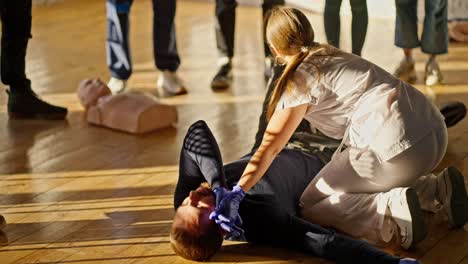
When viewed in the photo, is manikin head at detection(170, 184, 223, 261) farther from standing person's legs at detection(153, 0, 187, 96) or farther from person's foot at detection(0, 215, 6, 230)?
standing person's legs at detection(153, 0, 187, 96)

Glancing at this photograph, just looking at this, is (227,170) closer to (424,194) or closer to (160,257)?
(160,257)

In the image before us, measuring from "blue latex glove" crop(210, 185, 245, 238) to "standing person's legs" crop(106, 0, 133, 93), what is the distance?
1799 millimetres

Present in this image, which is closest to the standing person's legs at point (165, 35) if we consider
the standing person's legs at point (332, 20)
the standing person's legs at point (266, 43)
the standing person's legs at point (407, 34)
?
the standing person's legs at point (266, 43)

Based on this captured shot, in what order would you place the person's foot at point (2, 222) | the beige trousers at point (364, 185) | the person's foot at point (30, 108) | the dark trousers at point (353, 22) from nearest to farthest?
1. the beige trousers at point (364, 185)
2. the person's foot at point (2, 222)
3. the person's foot at point (30, 108)
4. the dark trousers at point (353, 22)

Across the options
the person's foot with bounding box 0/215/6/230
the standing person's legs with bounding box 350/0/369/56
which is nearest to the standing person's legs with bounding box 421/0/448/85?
the standing person's legs with bounding box 350/0/369/56

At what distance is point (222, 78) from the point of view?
14.6ft

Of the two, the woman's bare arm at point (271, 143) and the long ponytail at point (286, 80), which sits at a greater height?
the long ponytail at point (286, 80)

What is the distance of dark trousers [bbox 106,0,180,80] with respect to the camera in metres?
4.14

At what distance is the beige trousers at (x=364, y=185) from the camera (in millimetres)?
2648

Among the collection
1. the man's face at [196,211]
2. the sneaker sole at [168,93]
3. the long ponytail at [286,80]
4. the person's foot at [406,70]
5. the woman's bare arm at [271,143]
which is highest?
the long ponytail at [286,80]

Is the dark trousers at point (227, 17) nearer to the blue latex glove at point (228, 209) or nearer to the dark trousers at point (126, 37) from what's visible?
the dark trousers at point (126, 37)

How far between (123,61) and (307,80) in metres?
1.82

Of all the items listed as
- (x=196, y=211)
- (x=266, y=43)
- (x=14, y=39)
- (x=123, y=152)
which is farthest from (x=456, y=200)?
(x=14, y=39)

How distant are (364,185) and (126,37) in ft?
5.99
